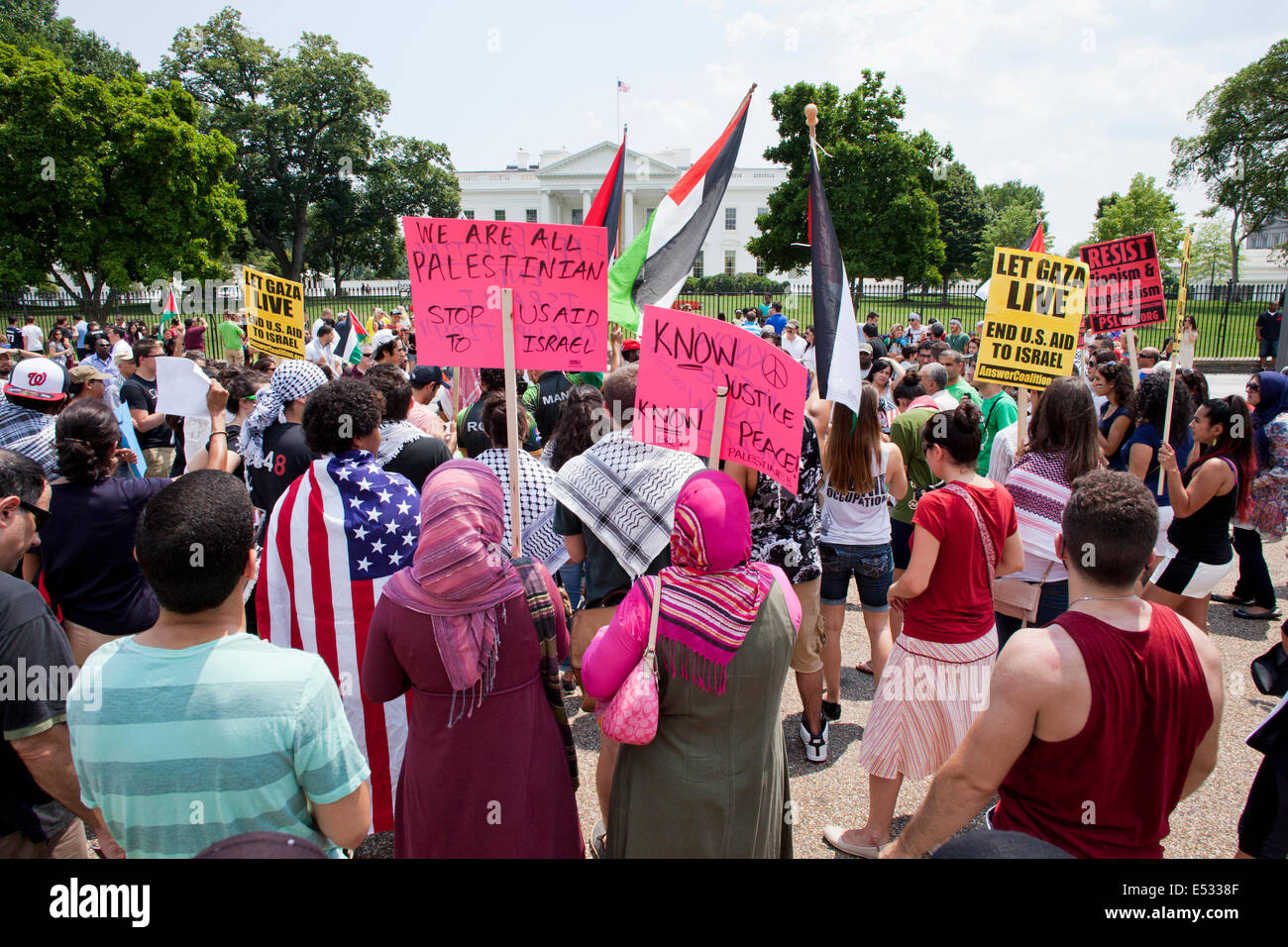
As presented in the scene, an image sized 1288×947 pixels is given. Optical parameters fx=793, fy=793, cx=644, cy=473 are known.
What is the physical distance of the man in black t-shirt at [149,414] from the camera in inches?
269

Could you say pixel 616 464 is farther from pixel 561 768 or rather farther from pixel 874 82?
pixel 874 82

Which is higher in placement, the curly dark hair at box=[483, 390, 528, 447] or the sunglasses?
the curly dark hair at box=[483, 390, 528, 447]

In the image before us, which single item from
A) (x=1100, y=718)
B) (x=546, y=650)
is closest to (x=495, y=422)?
(x=546, y=650)

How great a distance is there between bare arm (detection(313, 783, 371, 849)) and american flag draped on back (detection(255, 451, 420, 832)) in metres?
1.42

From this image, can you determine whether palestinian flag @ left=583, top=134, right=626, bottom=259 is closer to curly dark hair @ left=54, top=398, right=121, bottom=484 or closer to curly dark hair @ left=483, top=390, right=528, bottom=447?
curly dark hair @ left=483, top=390, right=528, bottom=447

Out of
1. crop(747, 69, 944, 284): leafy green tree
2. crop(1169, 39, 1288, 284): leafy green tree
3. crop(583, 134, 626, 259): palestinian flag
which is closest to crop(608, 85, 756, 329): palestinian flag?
crop(583, 134, 626, 259): palestinian flag

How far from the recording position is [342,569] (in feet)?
11.0

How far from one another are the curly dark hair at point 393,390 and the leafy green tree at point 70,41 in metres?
58.3

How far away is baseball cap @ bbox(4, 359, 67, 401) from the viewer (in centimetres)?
470

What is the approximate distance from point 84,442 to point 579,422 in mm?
2175

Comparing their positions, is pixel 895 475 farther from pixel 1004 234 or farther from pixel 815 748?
→ pixel 1004 234

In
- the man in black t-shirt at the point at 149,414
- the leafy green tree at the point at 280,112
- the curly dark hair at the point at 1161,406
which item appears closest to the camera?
the curly dark hair at the point at 1161,406

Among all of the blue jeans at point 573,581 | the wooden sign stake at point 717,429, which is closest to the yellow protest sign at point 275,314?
the blue jeans at point 573,581

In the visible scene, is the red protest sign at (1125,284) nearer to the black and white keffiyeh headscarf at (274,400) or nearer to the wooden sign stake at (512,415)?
the wooden sign stake at (512,415)
